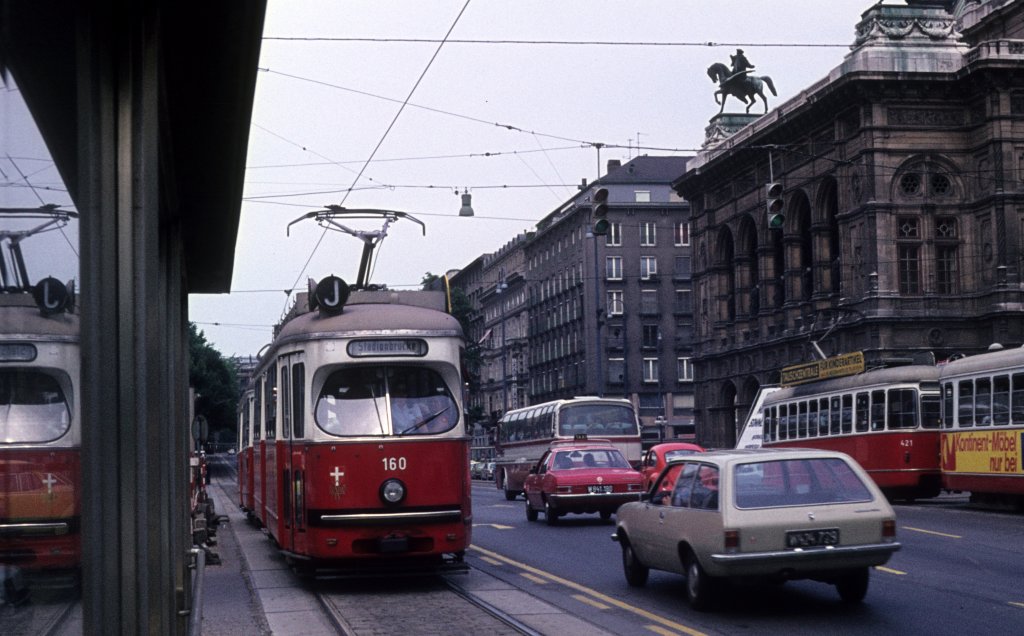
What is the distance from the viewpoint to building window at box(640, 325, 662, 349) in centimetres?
10256

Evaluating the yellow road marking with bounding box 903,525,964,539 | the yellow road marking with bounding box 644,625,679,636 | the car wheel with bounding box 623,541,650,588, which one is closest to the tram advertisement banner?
the yellow road marking with bounding box 903,525,964,539

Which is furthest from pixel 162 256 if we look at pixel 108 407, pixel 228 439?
pixel 228 439

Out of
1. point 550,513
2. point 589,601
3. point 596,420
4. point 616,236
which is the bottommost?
point 550,513

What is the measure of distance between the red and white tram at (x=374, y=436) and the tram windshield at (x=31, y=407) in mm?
12321

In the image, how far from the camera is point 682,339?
337 ft

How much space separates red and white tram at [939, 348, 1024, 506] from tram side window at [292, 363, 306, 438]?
17208mm

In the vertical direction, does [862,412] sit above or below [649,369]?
below

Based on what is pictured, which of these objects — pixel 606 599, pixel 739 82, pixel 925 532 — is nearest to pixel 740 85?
pixel 739 82

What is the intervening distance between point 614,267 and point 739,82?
3589cm

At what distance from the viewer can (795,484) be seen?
42.6 ft

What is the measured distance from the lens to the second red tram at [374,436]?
49.5 feet

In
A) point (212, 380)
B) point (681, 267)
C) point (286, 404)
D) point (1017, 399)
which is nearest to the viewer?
point (286, 404)

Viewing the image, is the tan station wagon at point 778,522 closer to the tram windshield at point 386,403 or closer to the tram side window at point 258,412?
the tram windshield at point 386,403

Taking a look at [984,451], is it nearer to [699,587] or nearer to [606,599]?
[606,599]
